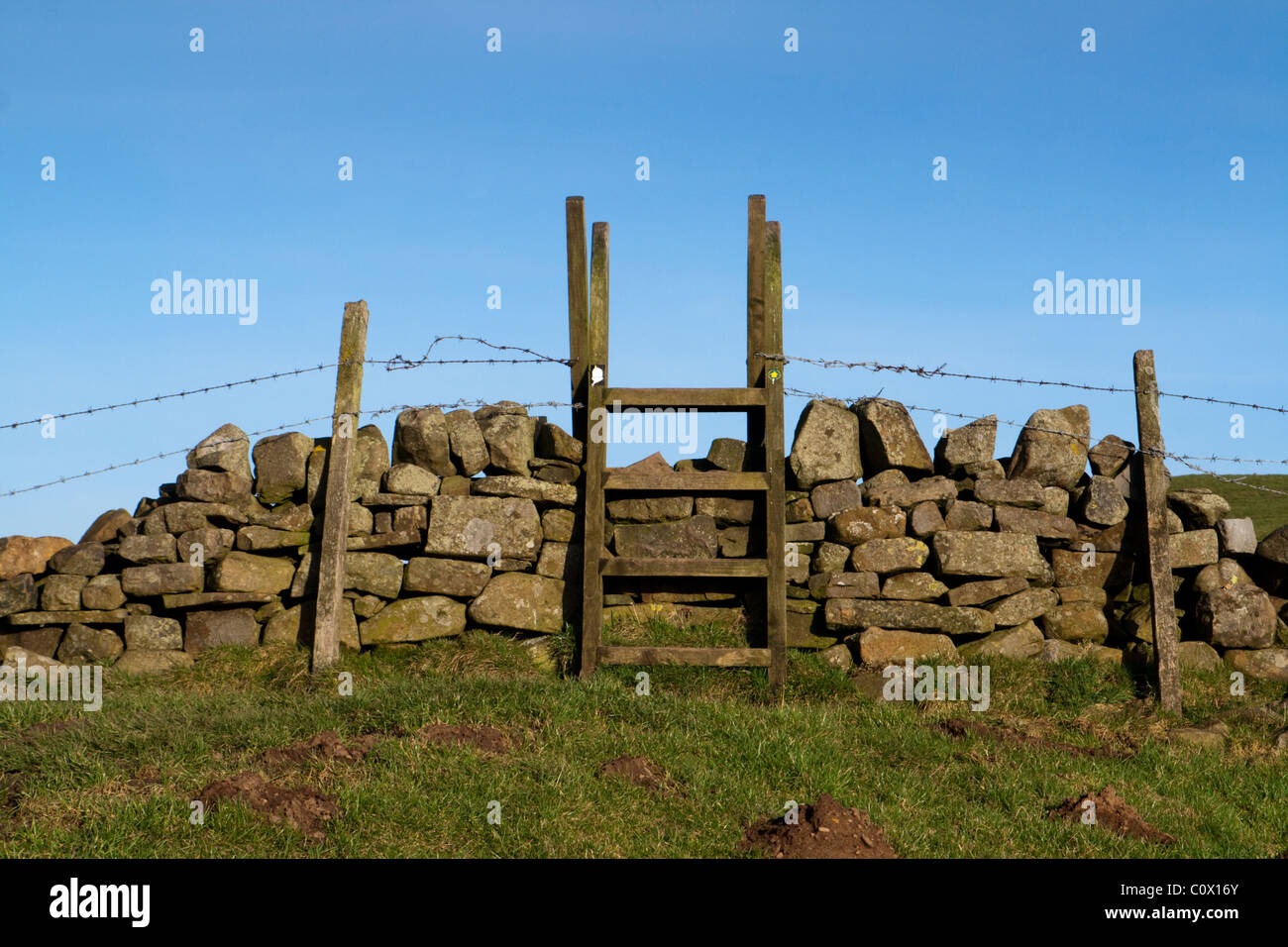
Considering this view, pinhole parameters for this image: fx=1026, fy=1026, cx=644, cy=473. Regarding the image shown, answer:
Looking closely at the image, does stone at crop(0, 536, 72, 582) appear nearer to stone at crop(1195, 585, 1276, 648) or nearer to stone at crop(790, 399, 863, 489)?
stone at crop(790, 399, 863, 489)

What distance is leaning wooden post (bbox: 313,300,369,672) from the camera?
9.20 metres

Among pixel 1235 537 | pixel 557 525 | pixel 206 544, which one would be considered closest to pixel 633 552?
pixel 557 525

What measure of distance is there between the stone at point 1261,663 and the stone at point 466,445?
7.54 m

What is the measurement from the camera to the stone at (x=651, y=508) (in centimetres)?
980

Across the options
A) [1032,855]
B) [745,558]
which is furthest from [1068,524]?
[1032,855]

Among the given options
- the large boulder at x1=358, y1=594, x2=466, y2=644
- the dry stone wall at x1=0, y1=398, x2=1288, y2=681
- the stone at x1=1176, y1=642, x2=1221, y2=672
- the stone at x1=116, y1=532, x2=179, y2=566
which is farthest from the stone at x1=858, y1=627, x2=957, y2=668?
the stone at x1=116, y1=532, x2=179, y2=566

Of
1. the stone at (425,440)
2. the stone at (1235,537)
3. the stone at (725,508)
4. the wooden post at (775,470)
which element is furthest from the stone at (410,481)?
the stone at (1235,537)

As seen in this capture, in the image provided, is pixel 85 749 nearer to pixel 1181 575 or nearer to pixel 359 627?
pixel 359 627

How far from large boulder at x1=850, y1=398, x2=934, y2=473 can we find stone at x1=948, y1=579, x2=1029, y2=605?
125 cm

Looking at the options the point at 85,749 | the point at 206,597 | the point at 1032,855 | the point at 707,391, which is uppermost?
the point at 707,391

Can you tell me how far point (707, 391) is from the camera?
31.6 ft

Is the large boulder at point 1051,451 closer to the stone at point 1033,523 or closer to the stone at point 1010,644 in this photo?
the stone at point 1033,523
